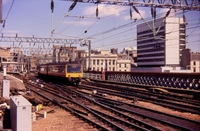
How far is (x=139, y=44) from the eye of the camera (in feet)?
414

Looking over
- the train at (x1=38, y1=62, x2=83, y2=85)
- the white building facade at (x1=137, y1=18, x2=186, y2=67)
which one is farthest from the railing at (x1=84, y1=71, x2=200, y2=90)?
the white building facade at (x1=137, y1=18, x2=186, y2=67)

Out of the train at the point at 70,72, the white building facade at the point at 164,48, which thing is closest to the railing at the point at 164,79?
the train at the point at 70,72

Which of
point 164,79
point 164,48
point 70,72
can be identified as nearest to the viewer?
point 164,79

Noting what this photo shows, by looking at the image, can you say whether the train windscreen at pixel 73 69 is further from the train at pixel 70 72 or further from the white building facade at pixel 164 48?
the white building facade at pixel 164 48

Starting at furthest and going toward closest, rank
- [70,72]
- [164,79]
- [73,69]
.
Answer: [73,69] < [70,72] < [164,79]

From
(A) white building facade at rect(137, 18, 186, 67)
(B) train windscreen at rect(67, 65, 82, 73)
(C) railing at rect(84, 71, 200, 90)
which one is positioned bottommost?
(C) railing at rect(84, 71, 200, 90)

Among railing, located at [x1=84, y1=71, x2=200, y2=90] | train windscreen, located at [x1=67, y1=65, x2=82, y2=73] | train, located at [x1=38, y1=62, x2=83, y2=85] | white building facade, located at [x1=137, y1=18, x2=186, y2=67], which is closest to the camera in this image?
railing, located at [x1=84, y1=71, x2=200, y2=90]

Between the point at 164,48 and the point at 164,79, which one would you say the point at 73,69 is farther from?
the point at 164,48

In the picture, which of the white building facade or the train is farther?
the white building facade

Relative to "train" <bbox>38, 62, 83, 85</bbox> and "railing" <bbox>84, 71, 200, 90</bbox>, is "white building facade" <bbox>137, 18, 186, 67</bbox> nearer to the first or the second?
"railing" <bbox>84, 71, 200, 90</bbox>

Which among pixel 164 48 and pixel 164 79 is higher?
pixel 164 48

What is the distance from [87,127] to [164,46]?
3853 inches

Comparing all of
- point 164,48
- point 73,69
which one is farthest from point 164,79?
point 164,48

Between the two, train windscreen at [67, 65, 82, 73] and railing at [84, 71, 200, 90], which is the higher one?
train windscreen at [67, 65, 82, 73]
